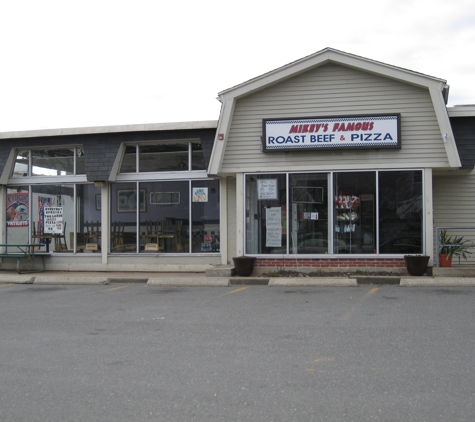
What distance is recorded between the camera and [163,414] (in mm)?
4695

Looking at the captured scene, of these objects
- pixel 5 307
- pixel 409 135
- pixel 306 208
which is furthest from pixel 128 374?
pixel 409 135

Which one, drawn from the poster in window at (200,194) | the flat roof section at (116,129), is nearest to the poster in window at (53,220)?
the flat roof section at (116,129)

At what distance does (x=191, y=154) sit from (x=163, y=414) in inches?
471

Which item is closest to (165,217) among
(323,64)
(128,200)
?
(128,200)

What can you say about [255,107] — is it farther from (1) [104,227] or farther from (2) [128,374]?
(2) [128,374]

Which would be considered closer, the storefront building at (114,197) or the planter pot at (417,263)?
the planter pot at (417,263)

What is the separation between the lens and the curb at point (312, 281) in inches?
497

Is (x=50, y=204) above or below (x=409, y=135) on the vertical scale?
below

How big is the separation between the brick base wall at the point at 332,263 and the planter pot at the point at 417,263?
516mm

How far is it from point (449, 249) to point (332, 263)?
302 centimetres

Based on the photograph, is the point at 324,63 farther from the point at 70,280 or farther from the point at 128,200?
the point at 70,280

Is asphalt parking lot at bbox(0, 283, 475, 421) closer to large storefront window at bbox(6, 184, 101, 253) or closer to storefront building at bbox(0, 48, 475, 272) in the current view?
storefront building at bbox(0, 48, 475, 272)

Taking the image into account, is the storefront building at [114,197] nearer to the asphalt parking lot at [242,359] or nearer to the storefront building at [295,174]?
the storefront building at [295,174]

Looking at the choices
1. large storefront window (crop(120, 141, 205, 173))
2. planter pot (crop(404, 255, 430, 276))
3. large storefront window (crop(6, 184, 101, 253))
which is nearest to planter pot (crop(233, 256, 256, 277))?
large storefront window (crop(120, 141, 205, 173))
